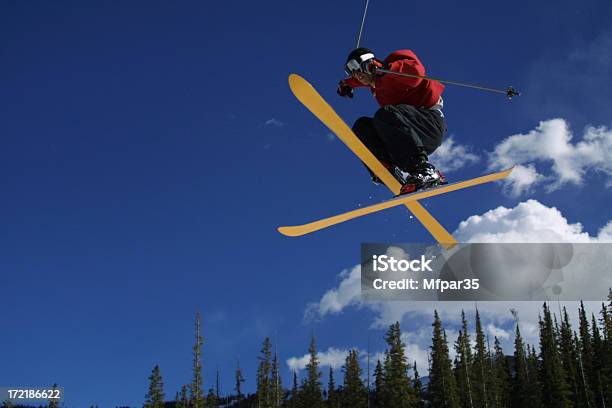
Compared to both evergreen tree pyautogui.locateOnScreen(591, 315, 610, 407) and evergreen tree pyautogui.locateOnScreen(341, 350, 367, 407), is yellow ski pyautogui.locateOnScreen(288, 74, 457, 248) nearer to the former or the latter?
evergreen tree pyautogui.locateOnScreen(341, 350, 367, 407)

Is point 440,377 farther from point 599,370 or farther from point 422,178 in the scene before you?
point 422,178

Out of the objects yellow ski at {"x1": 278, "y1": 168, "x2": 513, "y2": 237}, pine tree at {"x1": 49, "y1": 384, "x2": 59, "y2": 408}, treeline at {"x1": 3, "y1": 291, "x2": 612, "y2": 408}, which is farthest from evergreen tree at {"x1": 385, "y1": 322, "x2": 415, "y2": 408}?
yellow ski at {"x1": 278, "y1": 168, "x2": 513, "y2": 237}

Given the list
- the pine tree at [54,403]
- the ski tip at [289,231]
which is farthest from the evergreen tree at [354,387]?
the ski tip at [289,231]

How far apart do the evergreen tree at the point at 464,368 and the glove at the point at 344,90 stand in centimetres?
5496

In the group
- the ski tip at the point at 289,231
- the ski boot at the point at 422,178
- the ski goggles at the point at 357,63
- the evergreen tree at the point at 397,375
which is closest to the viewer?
the ski goggles at the point at 357,63

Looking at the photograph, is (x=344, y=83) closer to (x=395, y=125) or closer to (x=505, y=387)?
(x=395, y=125)

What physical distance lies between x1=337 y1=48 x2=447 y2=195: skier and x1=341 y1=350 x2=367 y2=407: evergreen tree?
47434 mm

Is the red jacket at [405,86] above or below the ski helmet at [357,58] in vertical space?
below

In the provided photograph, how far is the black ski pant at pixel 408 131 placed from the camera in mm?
6707

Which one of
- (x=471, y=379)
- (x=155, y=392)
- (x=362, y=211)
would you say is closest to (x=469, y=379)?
(x=471, y=379)

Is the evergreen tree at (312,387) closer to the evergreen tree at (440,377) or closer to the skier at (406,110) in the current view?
the evergreen tree at (440,377)

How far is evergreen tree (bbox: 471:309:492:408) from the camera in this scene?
59031mm

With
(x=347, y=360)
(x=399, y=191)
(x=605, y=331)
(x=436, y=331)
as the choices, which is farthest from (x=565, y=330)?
(x=399, y=191)

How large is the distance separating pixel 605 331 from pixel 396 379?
21.6 m
